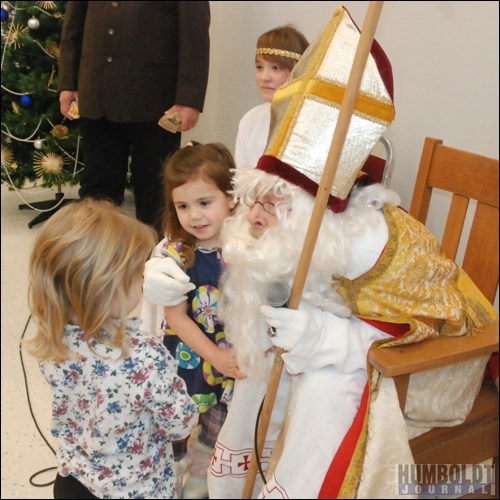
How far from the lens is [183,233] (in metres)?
0.93

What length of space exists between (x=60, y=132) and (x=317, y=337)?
492mm

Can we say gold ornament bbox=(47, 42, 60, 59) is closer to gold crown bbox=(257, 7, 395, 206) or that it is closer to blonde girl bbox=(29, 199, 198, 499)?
blonde girl bbox=(29, 199, 198, 499)

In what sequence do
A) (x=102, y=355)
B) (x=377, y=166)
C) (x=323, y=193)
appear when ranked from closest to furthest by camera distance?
(x=323, y=193) → (x=102, y=355) → (x=377, y=166)

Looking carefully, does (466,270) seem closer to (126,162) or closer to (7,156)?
(126,162)

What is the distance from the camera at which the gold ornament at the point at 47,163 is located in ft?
3.05

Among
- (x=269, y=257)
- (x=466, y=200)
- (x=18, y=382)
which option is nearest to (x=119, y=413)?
(x=269, y=257)

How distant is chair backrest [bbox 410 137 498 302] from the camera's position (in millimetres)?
877

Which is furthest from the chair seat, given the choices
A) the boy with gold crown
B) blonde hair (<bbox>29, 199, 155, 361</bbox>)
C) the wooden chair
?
blonde hair (<bbox>29, 199, 155, 361</bbox>)

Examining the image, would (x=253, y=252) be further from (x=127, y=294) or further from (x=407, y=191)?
(x=407, y=191)

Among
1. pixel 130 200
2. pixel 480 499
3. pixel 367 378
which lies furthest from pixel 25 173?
pixel 480 499

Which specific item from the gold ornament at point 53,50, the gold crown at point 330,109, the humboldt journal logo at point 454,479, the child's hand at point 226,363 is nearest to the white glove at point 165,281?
the child's hand at point 226,363

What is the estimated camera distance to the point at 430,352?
822mm

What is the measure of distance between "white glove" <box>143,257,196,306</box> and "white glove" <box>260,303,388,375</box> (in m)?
0.13

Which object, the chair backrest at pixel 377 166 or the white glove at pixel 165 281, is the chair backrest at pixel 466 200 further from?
the white glove at pixel 165 281
